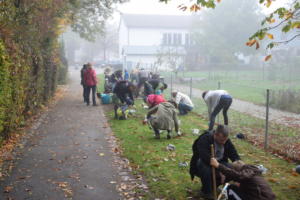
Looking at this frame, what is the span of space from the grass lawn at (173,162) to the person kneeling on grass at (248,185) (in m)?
1.36

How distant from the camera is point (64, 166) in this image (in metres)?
7.76

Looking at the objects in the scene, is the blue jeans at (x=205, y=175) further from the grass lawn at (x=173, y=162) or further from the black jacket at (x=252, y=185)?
the black jacket at (x=252, y=185)

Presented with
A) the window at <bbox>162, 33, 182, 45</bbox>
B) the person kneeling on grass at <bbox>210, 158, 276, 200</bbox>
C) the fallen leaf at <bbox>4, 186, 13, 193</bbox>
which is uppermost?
the window at <bbox>162, 33, 182, 45</bbox>

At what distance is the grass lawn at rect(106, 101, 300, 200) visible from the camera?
253 inches

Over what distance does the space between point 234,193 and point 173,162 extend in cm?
316

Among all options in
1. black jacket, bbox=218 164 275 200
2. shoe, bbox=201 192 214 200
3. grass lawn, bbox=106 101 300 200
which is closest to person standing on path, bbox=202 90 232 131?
grass lawn, bbox=106 101 300 200

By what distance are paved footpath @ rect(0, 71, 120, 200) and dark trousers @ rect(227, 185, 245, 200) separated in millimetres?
2033

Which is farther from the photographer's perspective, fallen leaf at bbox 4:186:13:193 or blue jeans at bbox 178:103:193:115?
blue jeans at bbox 178:103:193:115

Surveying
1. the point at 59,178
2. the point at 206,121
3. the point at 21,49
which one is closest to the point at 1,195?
the point at 59,178

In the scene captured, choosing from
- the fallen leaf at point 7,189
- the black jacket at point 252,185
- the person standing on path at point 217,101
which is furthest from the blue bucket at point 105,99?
the black jacket at point 252,185

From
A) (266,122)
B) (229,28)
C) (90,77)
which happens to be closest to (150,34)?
(229,28)

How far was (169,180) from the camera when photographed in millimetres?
6879

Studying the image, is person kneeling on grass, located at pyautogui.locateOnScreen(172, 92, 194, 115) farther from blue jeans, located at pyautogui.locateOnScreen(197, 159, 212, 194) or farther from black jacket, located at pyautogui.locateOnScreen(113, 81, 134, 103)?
blue jeans, located at pyautogui.locateOnScreen(197, 159, 212, 194)

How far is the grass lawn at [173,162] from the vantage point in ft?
21.1
